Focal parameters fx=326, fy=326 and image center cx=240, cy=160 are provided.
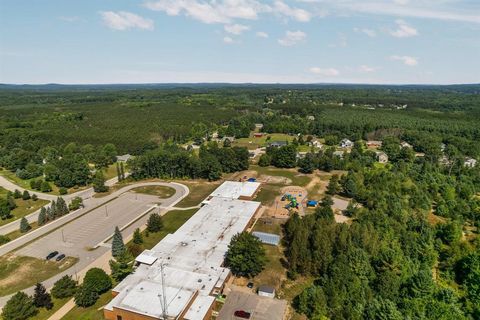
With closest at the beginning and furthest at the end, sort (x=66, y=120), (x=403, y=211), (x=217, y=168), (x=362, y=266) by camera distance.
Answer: (x=362, y=266) → (x=403, y=211) → (x=217, y=168) → (x=66, y=120)

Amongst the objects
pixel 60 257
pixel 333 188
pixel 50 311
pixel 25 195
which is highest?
pixel 333 188

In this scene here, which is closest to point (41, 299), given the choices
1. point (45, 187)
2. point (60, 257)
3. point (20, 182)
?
point (60, 257)

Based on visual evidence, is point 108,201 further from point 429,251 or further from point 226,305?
point 429,251

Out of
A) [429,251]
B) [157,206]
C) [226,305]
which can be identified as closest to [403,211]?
[429,251]

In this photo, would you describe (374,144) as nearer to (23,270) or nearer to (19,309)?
(23,270)

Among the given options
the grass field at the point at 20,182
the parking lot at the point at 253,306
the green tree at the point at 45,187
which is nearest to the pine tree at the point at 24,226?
the grass field at the point at 20,182
